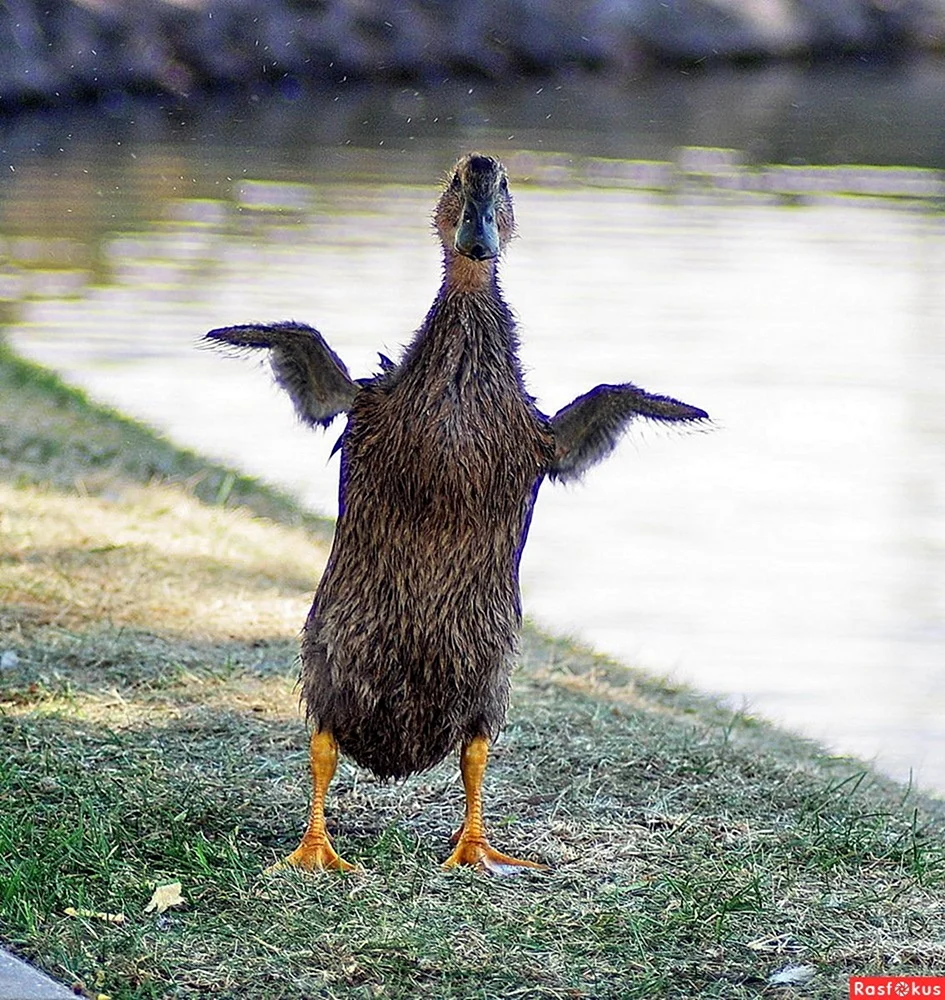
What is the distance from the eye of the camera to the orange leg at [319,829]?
12.9 ft

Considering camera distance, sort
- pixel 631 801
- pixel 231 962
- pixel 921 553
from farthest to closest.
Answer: pixel 921 553
pixel 631 801
pixel 231 962

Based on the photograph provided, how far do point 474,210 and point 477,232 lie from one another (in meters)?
0.06

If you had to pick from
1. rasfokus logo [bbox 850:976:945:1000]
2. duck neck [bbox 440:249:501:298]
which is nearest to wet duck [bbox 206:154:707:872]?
duck neck [bbox 440:249:501:298]

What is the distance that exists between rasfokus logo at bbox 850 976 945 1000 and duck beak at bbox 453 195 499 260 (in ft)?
5.15

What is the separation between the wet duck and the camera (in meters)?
3.86

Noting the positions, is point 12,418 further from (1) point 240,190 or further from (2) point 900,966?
(1) point 240,190

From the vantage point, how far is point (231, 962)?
352 cm

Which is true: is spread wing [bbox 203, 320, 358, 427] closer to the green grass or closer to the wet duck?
the wet duck

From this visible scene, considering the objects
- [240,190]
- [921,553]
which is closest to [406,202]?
[240,190]

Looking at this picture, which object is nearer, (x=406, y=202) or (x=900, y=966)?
(x=900, y=966)

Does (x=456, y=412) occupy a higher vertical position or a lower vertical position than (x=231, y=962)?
higher

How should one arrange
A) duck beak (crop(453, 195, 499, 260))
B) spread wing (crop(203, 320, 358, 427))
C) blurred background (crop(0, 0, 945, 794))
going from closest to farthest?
1. duck beak (crop(453, 195, 499, 260))
2. spread wing (crop(203, 320, 358, 427))
3. blurred background (crop(0, 0, 945, 794))

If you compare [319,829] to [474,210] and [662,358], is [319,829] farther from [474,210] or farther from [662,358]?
[662,358]

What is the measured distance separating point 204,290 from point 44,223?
2428mm
